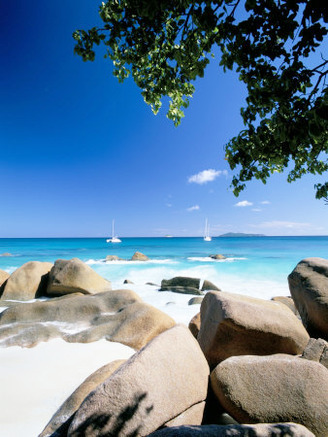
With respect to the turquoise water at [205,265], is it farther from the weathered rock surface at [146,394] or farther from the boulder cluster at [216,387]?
the weathered rock surface at [146,394]

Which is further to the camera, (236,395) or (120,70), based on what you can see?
(120,70)

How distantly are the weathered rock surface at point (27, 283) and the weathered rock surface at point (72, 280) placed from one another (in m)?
0.56

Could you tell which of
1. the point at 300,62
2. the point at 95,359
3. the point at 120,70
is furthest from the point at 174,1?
the point at 95,359

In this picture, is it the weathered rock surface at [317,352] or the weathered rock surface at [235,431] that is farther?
the weathered rock surface at [317,352]

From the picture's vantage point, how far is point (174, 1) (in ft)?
8.78

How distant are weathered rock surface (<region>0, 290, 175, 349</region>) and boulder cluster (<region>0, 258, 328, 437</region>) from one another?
60.9 inches

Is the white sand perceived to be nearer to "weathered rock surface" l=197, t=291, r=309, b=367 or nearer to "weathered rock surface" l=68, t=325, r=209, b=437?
"weathered rock surface" l=68, t=325, r=209, b=437

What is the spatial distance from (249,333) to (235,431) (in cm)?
201

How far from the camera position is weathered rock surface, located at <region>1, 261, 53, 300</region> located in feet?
30.8

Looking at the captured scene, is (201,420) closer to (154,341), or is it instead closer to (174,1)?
(154,341)

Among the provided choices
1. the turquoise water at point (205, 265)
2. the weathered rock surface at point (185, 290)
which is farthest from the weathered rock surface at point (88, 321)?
the turquoise water at point (205, 265)

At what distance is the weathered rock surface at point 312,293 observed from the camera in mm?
4887

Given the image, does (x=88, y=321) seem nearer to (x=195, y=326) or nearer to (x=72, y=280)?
(x=195, y=326)

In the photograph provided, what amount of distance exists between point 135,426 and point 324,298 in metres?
4.42
